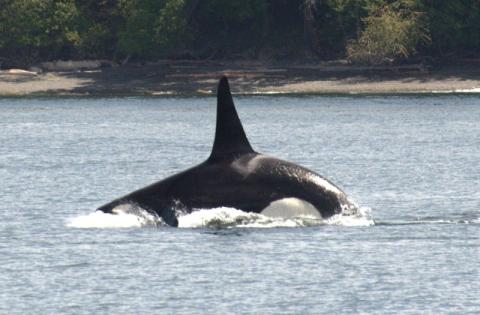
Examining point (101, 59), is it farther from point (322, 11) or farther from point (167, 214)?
point (167, 214)

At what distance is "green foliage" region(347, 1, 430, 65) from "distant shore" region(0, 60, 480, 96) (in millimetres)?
1374

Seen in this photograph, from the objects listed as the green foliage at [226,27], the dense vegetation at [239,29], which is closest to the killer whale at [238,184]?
the dense vegetation at [239,29]

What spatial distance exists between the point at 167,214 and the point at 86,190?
11.1 m

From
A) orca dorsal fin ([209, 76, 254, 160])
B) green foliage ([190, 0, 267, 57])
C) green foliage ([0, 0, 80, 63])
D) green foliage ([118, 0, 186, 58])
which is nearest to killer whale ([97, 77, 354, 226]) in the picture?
orca dorsal fin ([209, 76, 254, 160])

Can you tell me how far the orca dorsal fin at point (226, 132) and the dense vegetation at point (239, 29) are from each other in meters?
72.6

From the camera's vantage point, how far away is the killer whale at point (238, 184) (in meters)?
29.5

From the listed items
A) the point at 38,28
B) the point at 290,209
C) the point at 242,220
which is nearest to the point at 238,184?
the point at 242,220

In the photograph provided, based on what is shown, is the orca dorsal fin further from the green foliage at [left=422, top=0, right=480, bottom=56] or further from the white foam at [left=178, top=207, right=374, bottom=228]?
the green foliage at [left=422, top=0, right=480, bottom=56]

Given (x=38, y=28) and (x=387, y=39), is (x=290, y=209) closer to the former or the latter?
(x=387, y=39)

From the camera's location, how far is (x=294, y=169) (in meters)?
29.7

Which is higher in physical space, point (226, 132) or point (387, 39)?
point (226, 132)

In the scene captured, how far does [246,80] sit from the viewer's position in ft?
344

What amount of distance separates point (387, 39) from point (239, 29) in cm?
1359

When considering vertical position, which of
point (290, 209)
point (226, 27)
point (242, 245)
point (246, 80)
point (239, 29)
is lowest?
point (246, 80)
